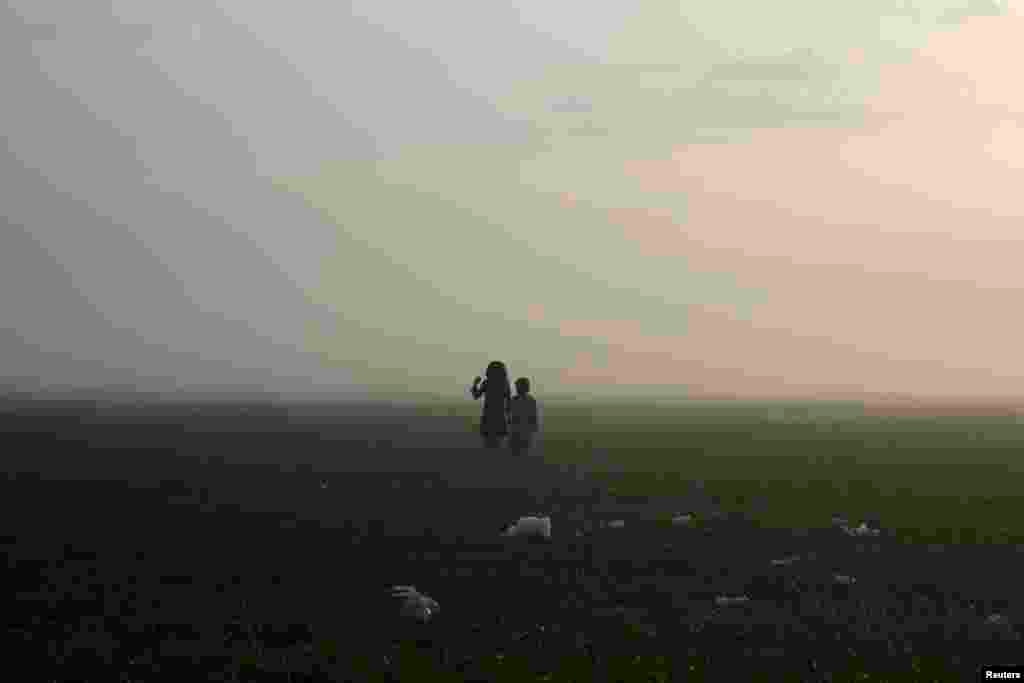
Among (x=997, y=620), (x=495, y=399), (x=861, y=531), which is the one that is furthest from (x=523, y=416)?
(x=997, y=620)

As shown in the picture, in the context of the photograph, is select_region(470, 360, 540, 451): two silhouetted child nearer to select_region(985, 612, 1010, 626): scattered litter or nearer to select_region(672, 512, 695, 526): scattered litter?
select_region(672, 512, 695, 526): scattered litter

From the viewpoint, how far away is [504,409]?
39.9m

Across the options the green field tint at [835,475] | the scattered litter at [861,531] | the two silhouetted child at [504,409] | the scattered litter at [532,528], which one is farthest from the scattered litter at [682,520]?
the two silhouetted child at [504,409]

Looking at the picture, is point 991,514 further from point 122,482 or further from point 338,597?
point 122,482

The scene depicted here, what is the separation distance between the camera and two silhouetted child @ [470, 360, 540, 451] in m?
37.4

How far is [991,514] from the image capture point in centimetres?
2838

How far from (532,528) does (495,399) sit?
16.5 meters

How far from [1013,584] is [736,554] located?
17.0ft

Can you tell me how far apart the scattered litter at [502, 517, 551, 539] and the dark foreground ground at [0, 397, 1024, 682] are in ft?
1.74

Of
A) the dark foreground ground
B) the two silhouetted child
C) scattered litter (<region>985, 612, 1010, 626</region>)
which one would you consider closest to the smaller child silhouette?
the two silhouetted child

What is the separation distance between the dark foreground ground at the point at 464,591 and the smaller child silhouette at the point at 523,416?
208 inches

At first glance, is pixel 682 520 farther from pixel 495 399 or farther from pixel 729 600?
pixel 495 399

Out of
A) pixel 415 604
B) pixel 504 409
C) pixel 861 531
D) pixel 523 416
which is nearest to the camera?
pixel 415 604

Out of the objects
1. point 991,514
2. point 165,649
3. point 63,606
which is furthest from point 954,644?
point 991,514
